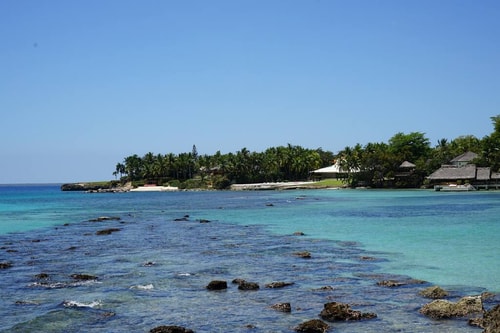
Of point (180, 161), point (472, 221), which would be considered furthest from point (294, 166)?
point (472, 221)

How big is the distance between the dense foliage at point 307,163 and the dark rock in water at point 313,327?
86037mm

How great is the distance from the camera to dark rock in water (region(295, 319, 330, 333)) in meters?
13.6

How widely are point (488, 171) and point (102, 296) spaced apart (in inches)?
3724

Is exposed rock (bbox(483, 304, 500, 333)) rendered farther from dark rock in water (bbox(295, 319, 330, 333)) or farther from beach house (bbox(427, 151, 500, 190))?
beach house (bbox(427, 151, 500, 190))

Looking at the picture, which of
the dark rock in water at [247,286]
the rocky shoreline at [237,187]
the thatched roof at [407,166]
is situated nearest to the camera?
the dark rock in water at [247,286]

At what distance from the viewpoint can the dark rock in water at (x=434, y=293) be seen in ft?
55.3

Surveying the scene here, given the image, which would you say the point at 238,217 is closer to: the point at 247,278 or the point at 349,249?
the point at 349,249

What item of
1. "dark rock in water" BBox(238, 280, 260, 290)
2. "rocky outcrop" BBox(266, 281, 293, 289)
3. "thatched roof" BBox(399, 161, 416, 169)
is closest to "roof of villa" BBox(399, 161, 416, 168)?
"thatched roof" BBox(399, 161, 416, 169)

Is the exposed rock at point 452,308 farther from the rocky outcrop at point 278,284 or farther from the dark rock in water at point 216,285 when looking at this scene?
the dark rock in water at point 216,285

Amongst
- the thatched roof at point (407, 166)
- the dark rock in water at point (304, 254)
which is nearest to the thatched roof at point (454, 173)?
the thatched roof at point (407, 166)

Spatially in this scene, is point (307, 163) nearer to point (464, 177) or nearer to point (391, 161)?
point (391, 161)

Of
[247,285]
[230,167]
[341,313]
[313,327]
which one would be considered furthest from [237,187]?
[313,327]

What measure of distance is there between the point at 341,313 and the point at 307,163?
134 m

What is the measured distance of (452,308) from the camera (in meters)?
14.8
